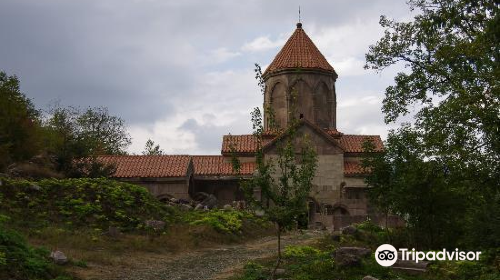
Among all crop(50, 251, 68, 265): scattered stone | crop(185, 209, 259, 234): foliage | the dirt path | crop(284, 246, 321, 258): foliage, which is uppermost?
crop(185, 209, 259, 234): foliage

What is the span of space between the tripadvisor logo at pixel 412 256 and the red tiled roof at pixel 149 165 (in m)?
16.7

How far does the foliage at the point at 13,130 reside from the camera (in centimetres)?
2327

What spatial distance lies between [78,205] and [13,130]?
6.71m

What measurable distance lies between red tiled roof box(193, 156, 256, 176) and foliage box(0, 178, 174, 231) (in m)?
7.52

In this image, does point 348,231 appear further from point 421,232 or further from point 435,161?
point 435,161

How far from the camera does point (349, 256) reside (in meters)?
12.5

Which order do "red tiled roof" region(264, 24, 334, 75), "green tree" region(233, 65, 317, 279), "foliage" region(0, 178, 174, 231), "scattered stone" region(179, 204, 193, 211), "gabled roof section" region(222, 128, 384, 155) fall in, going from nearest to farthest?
"green tree" region(233, 65, 317, 279) < "foliage" region(0, 178, 174, 231) < "scattered stone" region(179, 204, 193, 211) < "gabled roof section" region(222, 128, 384, 155) < "red tiled roof" region(264, 24, 334, 75)

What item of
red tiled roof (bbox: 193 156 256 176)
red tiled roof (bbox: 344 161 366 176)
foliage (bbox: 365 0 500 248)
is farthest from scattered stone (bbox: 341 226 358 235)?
red tiled roof (bbox: 193 156 256 176)

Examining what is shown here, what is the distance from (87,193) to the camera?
20797 mm

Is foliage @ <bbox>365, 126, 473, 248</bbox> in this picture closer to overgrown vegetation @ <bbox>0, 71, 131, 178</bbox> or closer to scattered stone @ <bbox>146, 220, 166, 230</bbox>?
scattered stone @ <bbox>146, 220, 166, 230</bbox>

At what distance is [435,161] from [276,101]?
1730cm

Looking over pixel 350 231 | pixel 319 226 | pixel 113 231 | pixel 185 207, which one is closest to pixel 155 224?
pixel 113 231

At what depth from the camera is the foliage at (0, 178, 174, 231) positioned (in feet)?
59.1

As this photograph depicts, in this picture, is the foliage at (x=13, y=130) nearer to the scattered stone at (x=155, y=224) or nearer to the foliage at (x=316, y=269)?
the scattered stone at (x=155, y=224)
